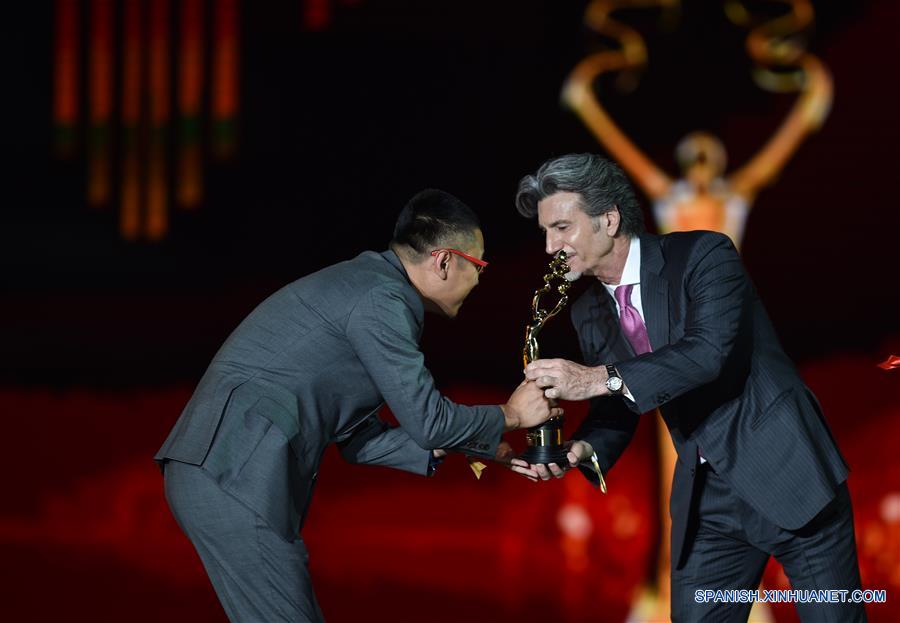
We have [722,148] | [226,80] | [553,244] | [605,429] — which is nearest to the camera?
[553,244]

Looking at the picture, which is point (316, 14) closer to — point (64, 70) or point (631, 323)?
point (64, 70)

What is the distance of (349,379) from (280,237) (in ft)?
6.79

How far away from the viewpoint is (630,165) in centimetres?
403

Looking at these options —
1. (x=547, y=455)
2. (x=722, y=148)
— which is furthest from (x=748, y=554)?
(x=722, y=148)

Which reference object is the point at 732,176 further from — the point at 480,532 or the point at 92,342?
the point at 92,342

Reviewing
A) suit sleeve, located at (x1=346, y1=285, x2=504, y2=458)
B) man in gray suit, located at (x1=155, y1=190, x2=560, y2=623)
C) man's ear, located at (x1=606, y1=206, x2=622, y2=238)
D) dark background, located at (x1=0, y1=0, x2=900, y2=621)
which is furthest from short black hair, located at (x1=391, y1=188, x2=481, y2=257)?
dark background, located at (x1=0, y1=0, x2=900, y2=621)

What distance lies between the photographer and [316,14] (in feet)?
13.6

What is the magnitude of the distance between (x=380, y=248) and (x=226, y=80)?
84cm

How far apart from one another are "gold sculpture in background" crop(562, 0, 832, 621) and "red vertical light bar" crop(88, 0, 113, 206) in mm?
1675

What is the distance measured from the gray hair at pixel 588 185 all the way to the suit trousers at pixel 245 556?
871 mm

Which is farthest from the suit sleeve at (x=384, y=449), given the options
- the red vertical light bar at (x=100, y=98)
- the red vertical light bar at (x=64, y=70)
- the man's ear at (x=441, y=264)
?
the red vertical light bar at (x=64, y=70)

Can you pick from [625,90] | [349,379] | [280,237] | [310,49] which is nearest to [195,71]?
[310,49]

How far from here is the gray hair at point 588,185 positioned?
2.31 meters

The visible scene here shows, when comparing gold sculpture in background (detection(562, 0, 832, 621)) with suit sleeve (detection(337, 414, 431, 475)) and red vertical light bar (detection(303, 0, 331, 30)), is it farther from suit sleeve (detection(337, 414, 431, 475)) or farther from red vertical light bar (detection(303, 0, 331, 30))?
suit sleeve (detection(337, 414, 431, 475))
